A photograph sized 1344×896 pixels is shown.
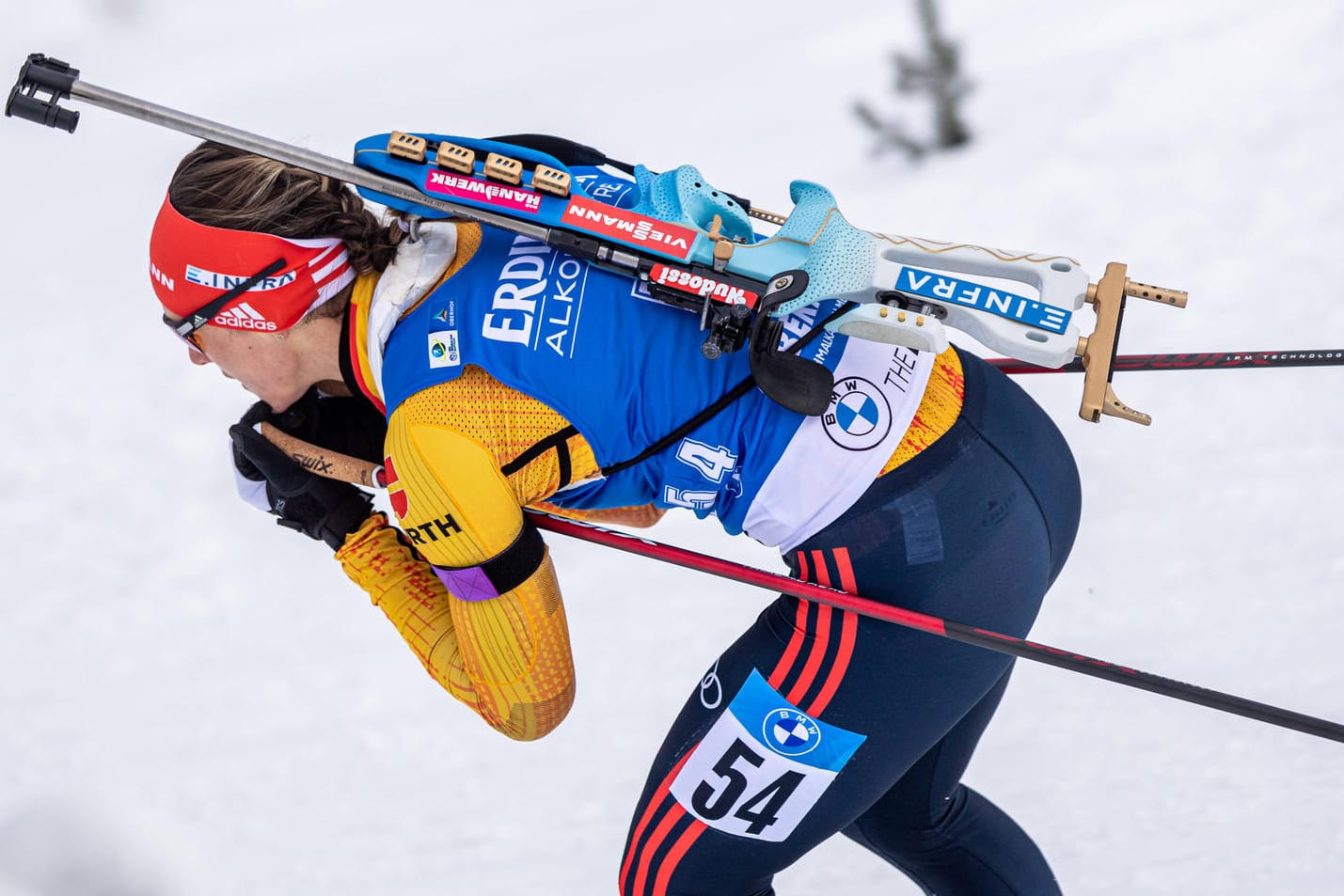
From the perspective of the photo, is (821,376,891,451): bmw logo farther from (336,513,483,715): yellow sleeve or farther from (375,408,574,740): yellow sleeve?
(336,513,483,715): yellow sleeve

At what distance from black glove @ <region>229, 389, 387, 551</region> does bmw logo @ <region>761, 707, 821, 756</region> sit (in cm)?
87

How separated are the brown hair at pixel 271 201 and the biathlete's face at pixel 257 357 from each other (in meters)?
0.09

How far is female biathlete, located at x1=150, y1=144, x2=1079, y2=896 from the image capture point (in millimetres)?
2051

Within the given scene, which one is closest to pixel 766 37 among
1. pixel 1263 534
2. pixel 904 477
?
pixel 1263 534

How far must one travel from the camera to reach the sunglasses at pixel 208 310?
210 cm

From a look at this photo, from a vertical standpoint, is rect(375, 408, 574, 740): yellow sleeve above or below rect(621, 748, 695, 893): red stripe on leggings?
above

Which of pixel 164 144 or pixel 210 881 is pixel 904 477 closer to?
pixel 210 881

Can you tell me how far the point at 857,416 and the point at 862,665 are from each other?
37 cm

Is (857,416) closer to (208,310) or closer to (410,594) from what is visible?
(410,594)

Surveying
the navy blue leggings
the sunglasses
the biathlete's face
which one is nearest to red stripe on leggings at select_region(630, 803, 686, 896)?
the navy blue leggings

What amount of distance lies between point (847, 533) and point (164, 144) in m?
3.17

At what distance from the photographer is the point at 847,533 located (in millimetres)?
2082

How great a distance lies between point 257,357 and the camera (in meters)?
2.23

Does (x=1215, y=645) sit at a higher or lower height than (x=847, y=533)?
higher
